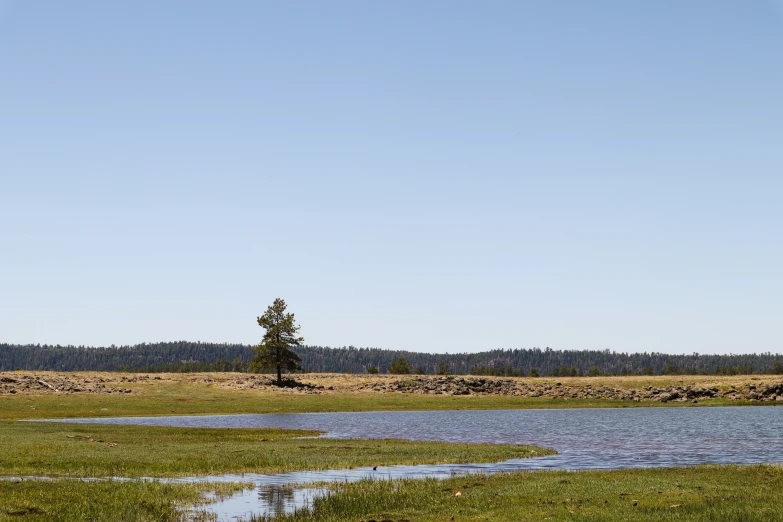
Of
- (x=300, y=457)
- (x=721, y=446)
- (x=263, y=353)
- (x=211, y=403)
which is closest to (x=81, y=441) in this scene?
(x=300, y=457)

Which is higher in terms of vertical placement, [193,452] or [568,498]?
[568,498]

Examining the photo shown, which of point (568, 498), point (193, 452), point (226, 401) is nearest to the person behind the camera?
point (568, 498)

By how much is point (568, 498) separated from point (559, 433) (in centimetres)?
4111

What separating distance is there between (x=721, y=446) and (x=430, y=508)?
35552 millimetres

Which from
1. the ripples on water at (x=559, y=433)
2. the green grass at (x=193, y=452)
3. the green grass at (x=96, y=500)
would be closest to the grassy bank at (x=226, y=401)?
the ripples on water at (x=559, y=433)

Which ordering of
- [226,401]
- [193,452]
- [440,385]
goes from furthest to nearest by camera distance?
1. [440,385]
2. [226,401]
3. [193,452]

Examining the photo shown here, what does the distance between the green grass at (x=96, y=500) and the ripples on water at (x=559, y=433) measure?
6.77 ft

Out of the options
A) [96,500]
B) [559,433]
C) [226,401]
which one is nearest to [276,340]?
[226,401]

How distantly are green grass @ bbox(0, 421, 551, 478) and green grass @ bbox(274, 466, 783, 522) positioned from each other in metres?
9.90

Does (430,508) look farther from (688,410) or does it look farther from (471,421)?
(688,410)

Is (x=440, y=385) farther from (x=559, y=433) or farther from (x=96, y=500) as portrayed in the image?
(x=96, y=500)

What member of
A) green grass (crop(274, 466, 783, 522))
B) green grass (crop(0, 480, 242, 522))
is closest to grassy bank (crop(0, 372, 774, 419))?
green grass (crop(0, 480, 242, 522))

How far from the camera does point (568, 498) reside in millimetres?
28156

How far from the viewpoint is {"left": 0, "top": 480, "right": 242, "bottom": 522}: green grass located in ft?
83.6
